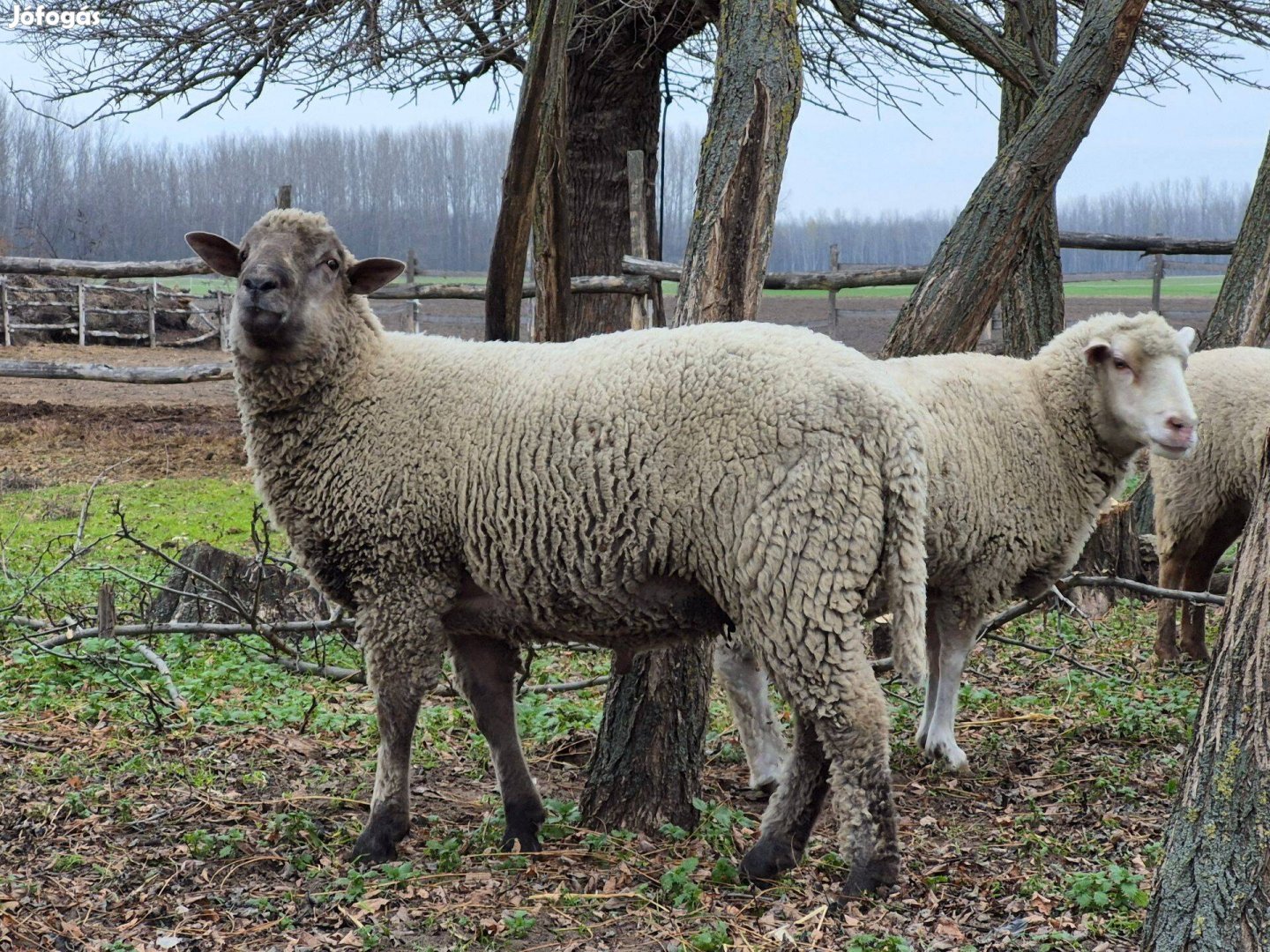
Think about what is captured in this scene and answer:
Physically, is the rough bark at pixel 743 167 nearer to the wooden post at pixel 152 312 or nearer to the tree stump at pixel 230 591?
the tree stump at pixel 230 591

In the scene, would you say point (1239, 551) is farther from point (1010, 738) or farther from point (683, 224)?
point (683, 224)

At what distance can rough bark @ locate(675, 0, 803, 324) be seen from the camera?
4.54 meters

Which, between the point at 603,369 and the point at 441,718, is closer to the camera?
the point at 603,369

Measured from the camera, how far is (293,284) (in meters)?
4.07

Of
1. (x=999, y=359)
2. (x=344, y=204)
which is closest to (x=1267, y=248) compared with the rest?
(x=999, y=359)

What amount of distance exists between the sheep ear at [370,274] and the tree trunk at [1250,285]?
5986 millimetres

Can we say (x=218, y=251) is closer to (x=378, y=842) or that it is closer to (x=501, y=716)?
(x=501, y=716)

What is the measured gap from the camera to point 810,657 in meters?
3.51

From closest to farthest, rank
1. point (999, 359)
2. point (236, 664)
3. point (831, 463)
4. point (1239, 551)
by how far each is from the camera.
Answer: point (1239, 551) < point (831, 463) < point (999, 359) < point (236, 664)

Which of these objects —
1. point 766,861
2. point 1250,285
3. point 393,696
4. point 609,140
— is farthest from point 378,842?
point 609,140

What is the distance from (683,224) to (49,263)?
2565cm

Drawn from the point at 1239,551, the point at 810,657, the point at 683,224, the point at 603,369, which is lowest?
the point at 810,657

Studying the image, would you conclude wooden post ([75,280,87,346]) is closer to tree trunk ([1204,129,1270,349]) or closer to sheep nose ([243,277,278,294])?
tree trunk ([1204,129,1270,349])

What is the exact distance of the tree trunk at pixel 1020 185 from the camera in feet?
19.2
